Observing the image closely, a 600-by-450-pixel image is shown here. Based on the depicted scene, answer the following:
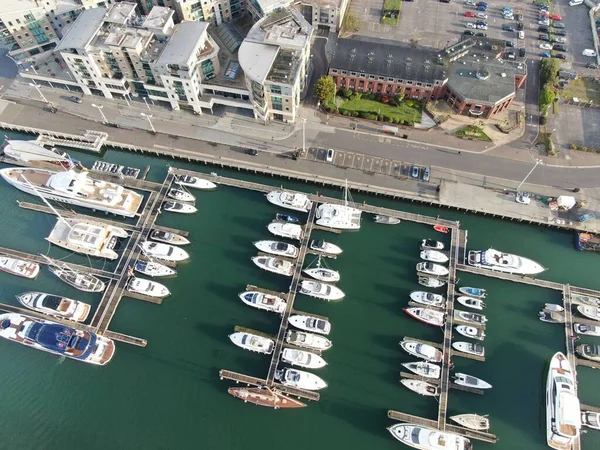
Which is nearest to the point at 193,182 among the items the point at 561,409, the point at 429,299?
the point at 429,299

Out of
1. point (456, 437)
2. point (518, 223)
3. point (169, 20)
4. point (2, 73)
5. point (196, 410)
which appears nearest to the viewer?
point (456, 437)

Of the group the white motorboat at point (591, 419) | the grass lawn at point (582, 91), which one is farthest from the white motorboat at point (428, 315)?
the grass lawn at point (582, 91)

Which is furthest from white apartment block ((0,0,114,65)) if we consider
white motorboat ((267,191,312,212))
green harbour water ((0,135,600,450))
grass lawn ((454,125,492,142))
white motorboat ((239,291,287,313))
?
grass lawn ((454,125,492,142))

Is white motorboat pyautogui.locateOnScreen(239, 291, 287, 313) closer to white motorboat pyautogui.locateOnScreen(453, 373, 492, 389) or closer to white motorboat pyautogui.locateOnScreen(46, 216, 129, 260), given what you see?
white motorboat pyautogui.locateOnScreen(46, 216, 129, 260)

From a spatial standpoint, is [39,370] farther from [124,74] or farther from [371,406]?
[124,74]

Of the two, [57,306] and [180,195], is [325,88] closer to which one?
[180,195]

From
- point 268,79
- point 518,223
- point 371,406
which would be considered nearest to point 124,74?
point 268,79
